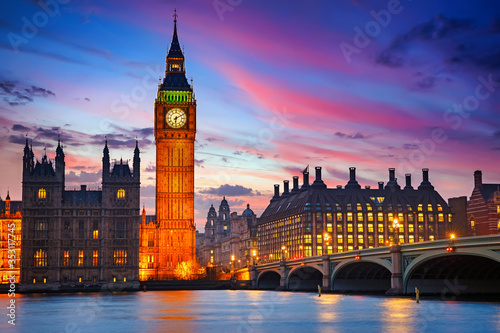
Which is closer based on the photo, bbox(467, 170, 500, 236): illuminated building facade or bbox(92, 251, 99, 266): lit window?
bbox(92, 251, 99, 266): lit window

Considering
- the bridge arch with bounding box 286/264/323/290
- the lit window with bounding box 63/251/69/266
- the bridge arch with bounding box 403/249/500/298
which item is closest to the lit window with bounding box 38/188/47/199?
the lit window with bounding box 63/251/69/266

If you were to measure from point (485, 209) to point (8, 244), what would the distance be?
121 meters

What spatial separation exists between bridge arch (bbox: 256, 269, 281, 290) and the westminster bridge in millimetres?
28878

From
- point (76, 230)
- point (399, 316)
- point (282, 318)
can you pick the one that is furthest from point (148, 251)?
point (399, 316)

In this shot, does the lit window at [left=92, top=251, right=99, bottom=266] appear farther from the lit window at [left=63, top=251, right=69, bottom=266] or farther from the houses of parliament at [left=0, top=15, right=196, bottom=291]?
the lit window at [left=63, top=251, right=69, bottom=266]

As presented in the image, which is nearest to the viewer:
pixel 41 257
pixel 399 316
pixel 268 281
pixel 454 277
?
pixel 399 316

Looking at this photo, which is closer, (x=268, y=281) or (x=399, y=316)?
(x=399, y=316)

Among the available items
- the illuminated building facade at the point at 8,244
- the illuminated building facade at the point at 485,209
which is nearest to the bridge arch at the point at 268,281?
the illuminated building facade at the point at 485,209

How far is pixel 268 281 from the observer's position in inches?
6801

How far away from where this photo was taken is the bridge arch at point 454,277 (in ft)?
308

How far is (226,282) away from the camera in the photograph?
174375 mm

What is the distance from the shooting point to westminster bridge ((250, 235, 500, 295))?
80.2 m

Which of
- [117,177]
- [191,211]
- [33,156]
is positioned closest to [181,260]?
[191,211]

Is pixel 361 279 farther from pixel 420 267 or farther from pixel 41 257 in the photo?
pixel 41 257
